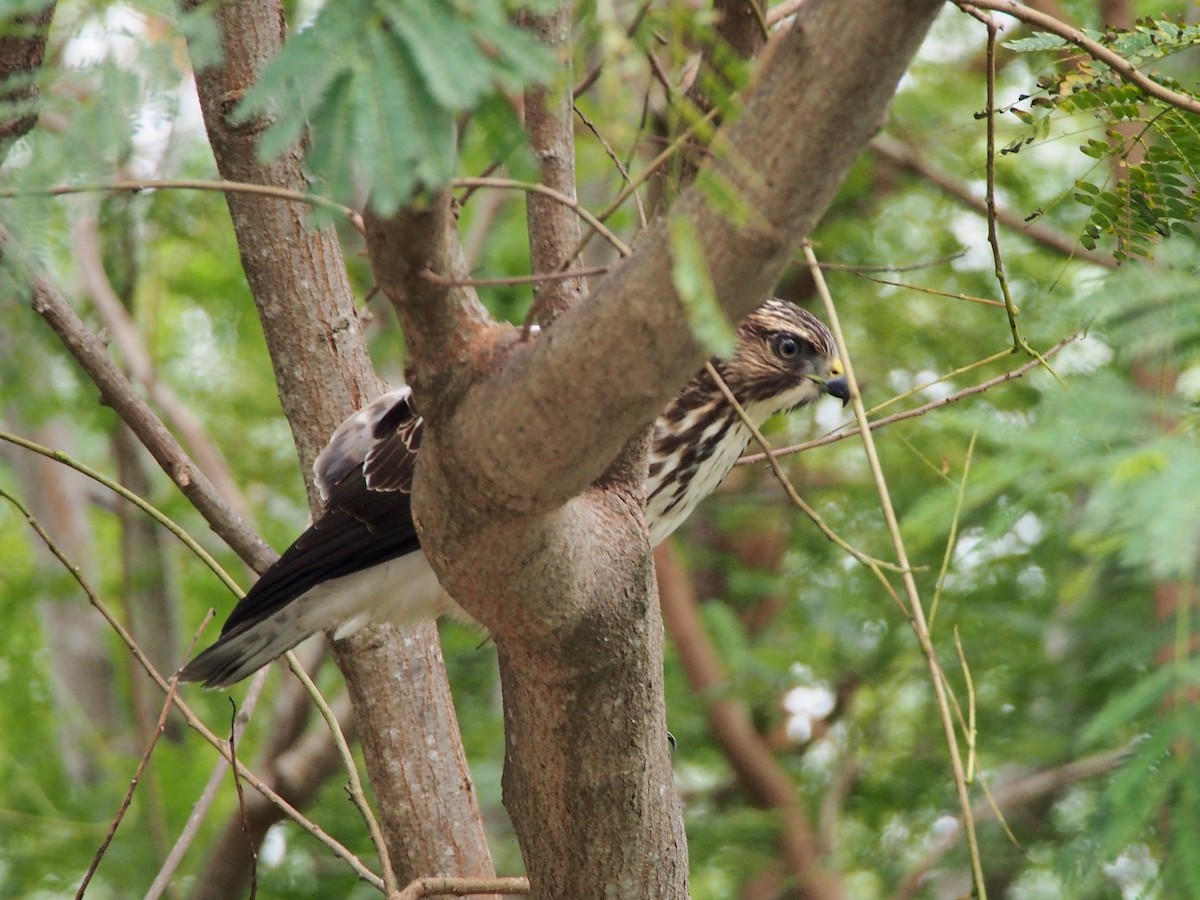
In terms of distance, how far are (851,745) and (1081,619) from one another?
135cm

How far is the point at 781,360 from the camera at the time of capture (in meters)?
3.84

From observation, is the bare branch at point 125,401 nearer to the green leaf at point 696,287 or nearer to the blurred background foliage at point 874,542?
the blurred background foliage at point 874,542

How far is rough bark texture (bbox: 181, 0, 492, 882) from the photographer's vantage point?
3.21m

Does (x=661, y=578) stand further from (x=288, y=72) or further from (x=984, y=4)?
(x=288, y=72)

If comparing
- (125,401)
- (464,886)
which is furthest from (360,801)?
(125,401)

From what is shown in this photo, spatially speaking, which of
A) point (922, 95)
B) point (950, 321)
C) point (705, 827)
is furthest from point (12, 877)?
point (922, 95)

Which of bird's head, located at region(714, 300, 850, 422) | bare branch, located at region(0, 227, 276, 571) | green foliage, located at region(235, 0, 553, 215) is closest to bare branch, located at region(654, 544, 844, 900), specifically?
bird's head, located at region(714, 300, 850, 422)

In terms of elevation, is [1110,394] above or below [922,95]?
above

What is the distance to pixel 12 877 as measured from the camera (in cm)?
510

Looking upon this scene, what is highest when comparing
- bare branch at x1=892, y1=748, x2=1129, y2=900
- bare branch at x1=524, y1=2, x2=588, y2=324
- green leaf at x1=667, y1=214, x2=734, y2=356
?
green leaf at x1=667, y1=214, x2=734, y2=356

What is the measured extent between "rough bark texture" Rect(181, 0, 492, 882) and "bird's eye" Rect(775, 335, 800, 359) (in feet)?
3.81

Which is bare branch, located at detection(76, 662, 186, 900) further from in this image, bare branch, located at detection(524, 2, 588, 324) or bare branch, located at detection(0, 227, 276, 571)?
bare branch, located at detection(524, 2, 588, 324)

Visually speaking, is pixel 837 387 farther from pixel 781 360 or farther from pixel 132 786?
pixel 132 786

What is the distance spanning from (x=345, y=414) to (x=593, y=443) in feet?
5.01
